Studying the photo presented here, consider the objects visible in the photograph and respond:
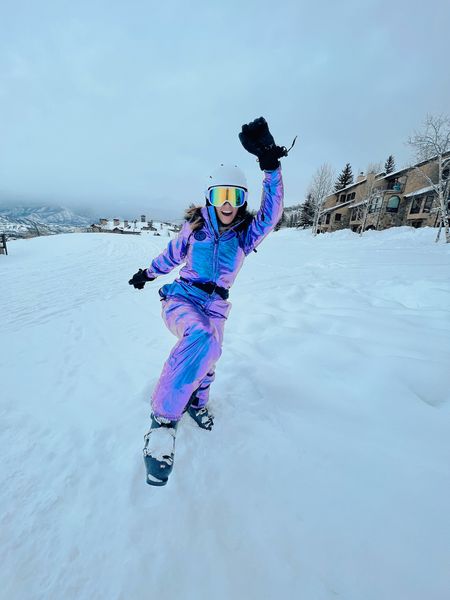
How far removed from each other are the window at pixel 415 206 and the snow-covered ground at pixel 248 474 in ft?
127

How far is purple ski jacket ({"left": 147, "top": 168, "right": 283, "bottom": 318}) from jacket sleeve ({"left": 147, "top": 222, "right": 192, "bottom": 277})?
0.26 feet

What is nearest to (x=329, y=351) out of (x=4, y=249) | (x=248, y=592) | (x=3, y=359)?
(x=248, y=592)

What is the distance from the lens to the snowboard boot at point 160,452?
1.58 m

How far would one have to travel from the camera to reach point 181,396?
182 cm

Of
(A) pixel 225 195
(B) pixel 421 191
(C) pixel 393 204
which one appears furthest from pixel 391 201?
(A) pixel 225 195

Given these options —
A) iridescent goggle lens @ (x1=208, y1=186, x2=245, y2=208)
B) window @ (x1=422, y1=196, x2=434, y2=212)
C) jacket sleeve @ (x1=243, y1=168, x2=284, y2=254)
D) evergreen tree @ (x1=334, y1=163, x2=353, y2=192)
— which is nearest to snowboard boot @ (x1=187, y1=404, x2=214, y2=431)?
jacket sleeve @ (x1=243, y1=168, x2=284, y2=254)

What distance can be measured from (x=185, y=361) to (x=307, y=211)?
1980 inches

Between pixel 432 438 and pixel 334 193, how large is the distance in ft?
168

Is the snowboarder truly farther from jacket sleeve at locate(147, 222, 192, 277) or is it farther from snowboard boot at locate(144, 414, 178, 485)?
snowboard boot at locate(144, 414, 178, 485)

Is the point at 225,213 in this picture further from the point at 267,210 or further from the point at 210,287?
the point at 210,287

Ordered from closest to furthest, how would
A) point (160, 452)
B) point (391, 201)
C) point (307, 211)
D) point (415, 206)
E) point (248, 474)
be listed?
point (160, 452), point (248, 474), point (415, 206), point (391, 201), point (307, 211)

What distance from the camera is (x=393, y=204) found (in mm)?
36594

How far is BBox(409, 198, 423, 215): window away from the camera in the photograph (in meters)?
33.4

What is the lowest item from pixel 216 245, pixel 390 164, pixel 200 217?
pixel 216 245
